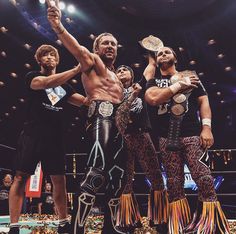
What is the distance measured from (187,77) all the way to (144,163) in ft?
2.83

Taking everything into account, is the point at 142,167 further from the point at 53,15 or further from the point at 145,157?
the point at 53,15

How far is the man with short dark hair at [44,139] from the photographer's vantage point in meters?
2.27

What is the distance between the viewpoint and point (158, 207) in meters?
2.40

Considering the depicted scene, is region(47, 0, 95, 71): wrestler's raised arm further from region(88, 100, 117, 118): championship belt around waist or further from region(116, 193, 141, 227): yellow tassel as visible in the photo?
region(116, 193, 141, 227): yellow tassel

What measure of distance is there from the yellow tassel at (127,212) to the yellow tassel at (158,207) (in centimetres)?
17

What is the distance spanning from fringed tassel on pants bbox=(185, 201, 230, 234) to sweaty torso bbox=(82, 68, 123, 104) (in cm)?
83

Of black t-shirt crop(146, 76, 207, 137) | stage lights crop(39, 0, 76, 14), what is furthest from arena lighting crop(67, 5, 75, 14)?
black t-shirt crop(146, 76, 207, 137)

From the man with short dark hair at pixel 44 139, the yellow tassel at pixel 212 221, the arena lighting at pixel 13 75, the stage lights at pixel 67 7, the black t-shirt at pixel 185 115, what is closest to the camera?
the yellow tassel at pixel 212 221

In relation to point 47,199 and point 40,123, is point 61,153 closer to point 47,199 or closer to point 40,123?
point 40,123

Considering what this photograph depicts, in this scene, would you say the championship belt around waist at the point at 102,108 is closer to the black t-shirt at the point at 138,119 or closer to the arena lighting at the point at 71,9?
the black t-shirt at the point at 138,119

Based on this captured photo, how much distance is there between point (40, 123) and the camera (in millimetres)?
2354

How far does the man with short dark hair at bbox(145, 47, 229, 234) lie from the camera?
5.88 feet

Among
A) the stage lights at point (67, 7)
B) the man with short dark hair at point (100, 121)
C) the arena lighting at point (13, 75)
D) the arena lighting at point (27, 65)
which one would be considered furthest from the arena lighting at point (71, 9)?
the man with short dark hair at point (100, 121)

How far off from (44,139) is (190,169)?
3.61ft
